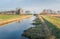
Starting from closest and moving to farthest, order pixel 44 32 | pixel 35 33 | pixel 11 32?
pixel 44 32
pixel 35 33
pixel 11 32

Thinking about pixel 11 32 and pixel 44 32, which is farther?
pixel 11 32

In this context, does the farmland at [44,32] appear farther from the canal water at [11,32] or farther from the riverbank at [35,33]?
the canal water at [11,32]

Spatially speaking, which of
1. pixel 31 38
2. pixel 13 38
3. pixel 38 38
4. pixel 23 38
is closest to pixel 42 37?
pixel 38 38

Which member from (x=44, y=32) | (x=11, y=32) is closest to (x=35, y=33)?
(x=44, y=32)

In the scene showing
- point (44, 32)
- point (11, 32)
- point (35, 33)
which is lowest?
point (11, 32)

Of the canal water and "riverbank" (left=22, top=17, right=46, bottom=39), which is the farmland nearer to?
"riverbank" (left=22, top=17, right=46, bottom=39)

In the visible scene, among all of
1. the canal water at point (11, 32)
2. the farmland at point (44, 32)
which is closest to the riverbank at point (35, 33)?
the farmland at point (44, 32)

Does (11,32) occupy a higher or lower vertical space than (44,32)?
lower

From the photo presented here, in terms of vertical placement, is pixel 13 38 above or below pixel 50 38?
below

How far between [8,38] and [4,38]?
0.69 metres

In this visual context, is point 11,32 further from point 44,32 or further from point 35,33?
point 44,32

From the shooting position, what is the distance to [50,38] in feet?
64.1

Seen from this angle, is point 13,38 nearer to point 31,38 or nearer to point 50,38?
point 31,38

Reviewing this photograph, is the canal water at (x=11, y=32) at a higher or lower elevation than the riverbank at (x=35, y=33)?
lower
